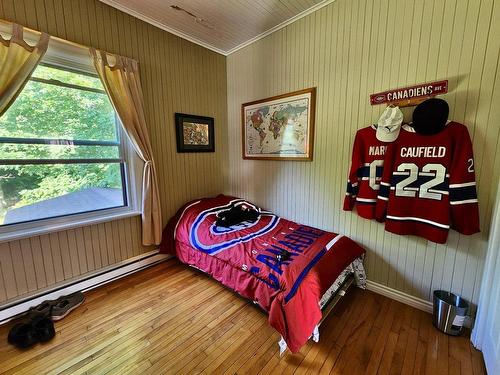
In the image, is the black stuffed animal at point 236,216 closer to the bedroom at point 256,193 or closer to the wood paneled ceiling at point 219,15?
the bedroom at point 256,193

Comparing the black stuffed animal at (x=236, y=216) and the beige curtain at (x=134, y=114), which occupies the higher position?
the beige curtain at (x=134, y=114)

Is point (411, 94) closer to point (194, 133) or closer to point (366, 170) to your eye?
point (366, 170)

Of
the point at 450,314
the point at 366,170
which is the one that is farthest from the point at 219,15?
the point at 450,314

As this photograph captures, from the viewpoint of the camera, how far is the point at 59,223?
1879 mm

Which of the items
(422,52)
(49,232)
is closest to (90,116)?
(49,232)

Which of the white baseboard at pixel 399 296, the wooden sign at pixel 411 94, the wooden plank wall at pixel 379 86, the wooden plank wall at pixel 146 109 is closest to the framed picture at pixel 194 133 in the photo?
the wooden plank wall at pixel 146 109

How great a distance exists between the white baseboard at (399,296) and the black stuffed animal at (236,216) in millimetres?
1303

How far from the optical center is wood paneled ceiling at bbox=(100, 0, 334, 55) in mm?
1983

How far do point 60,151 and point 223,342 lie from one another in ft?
6.72

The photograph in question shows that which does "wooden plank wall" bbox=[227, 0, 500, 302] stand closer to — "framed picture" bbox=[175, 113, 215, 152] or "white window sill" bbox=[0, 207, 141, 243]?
"framed picture" bbox=[175, 113, 215, 152]

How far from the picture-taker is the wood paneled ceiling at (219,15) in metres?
1.98

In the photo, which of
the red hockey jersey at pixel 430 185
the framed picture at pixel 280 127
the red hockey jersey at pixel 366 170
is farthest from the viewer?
the framed picture at pixel 280 127

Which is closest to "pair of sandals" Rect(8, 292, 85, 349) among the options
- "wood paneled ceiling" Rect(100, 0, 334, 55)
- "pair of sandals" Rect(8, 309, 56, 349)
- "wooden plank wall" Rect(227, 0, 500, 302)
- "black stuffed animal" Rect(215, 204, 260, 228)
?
"pair of sandals" Rect(8, 309, 56, 349)

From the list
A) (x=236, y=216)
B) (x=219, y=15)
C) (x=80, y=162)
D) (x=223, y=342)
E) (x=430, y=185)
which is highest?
(x=219, y=15)
